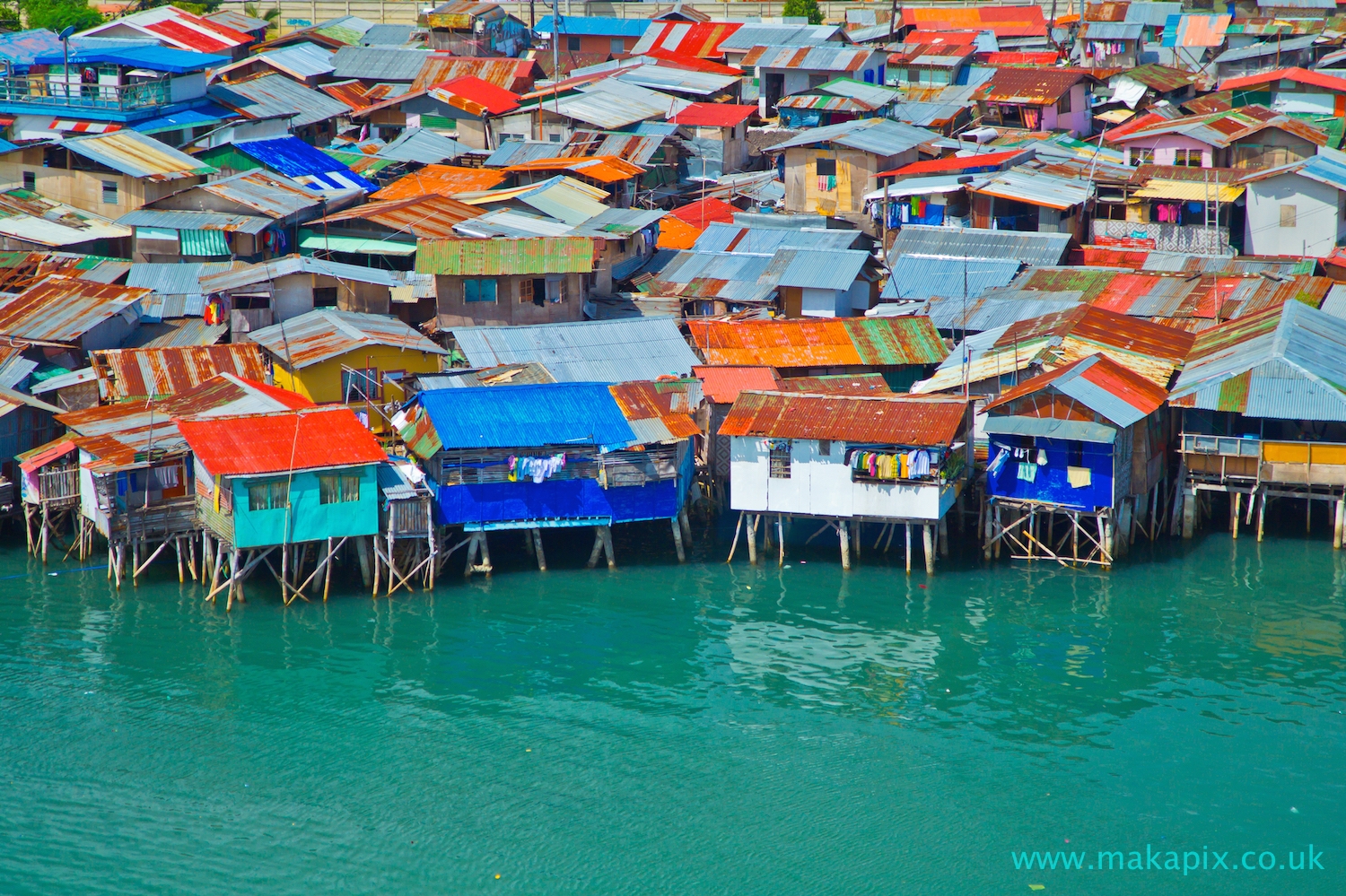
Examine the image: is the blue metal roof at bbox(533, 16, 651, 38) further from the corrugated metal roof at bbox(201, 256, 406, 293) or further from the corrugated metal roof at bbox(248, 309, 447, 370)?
the corrugated metal roof at bbox(248, 309, 447, 370)

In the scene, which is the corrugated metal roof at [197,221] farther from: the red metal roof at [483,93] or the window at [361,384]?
the red metal roof at [483,93]

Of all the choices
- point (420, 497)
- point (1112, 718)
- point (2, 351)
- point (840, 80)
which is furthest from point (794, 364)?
point (840, 80)

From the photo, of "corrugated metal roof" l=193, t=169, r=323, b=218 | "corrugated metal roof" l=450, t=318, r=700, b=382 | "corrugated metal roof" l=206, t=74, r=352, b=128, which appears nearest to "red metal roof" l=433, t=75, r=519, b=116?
"corrugated metal roof" l=206, t=74, r=352, b=128

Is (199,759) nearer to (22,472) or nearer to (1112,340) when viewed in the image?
(22,472)

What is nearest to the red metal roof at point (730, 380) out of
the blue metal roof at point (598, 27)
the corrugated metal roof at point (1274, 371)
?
the corrugated metal roof at point (1274, 371)

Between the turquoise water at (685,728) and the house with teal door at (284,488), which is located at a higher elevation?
the house with teal door at (284,488)

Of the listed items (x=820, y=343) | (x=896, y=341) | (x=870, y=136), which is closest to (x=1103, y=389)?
(x=896, y=341)

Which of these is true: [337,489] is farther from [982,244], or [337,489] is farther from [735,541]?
[982,244]
